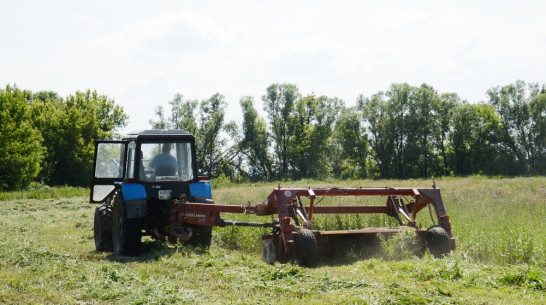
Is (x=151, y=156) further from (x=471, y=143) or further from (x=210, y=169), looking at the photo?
(x=471, y=143)

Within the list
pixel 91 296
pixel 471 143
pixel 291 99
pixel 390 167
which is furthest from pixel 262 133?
pixel 91 296

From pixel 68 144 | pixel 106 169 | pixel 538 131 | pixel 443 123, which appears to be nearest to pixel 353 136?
pixel 443 123

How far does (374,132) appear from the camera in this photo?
209 ft

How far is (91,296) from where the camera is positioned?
6438 millimetres

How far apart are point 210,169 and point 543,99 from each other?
35269 millimetres

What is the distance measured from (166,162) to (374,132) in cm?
5471

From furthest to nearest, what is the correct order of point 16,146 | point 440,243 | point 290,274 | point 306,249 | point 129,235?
point 16,146, point 129,235, point 440,243, point 306,249, point 290,274

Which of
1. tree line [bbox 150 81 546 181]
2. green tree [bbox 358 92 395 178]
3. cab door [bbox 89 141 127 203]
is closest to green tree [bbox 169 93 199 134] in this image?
tree line [bbox 150 81 546 181]

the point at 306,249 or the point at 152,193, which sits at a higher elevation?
the point at 152,193

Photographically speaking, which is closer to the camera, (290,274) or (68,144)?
(290,274)

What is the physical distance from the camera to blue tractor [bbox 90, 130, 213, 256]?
9.88 metres

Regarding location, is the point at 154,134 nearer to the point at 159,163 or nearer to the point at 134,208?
the point at 159,163

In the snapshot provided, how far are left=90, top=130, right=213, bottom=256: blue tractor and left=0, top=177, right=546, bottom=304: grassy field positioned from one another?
0.33m

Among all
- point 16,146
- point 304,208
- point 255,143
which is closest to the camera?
point 304,208
